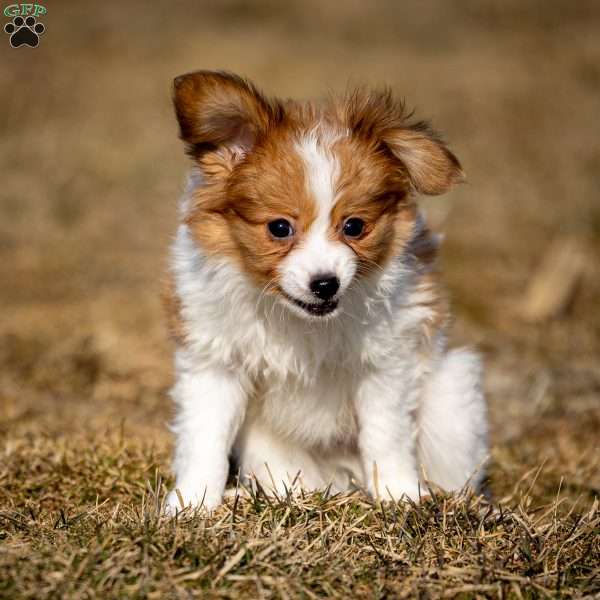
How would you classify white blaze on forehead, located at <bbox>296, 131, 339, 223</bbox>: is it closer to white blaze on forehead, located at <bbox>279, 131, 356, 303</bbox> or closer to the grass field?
white blaze on forehead, located at <bbox>279, 131, 356, 303</bbox>

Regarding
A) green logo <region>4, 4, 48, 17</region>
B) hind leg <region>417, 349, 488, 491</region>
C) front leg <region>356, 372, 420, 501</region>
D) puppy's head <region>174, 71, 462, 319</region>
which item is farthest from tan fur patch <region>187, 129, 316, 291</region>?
green logo <region>4, 4, 48, 17</region>

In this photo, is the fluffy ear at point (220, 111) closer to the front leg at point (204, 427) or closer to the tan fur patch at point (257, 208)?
the tan fur patch at point (257, 208)

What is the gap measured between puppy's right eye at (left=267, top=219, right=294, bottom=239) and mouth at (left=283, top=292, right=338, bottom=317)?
25cm

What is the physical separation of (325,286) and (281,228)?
1.05ft

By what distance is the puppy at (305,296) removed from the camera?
3.58 m

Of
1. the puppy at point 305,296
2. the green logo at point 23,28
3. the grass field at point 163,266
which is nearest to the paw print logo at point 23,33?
the green logo at point 23,28

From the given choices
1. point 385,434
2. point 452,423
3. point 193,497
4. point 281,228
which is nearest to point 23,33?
point 281,228

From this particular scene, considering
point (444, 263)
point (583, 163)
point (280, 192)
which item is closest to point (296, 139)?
point (280, 192)

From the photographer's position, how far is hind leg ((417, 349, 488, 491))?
4375 mm

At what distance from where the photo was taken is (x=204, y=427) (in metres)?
3.89

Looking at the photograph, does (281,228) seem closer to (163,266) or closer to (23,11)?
(163,266)

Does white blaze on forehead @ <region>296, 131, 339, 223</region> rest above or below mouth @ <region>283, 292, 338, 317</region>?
above

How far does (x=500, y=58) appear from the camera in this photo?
17.1 metres

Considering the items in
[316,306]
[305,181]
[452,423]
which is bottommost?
[452,423]
